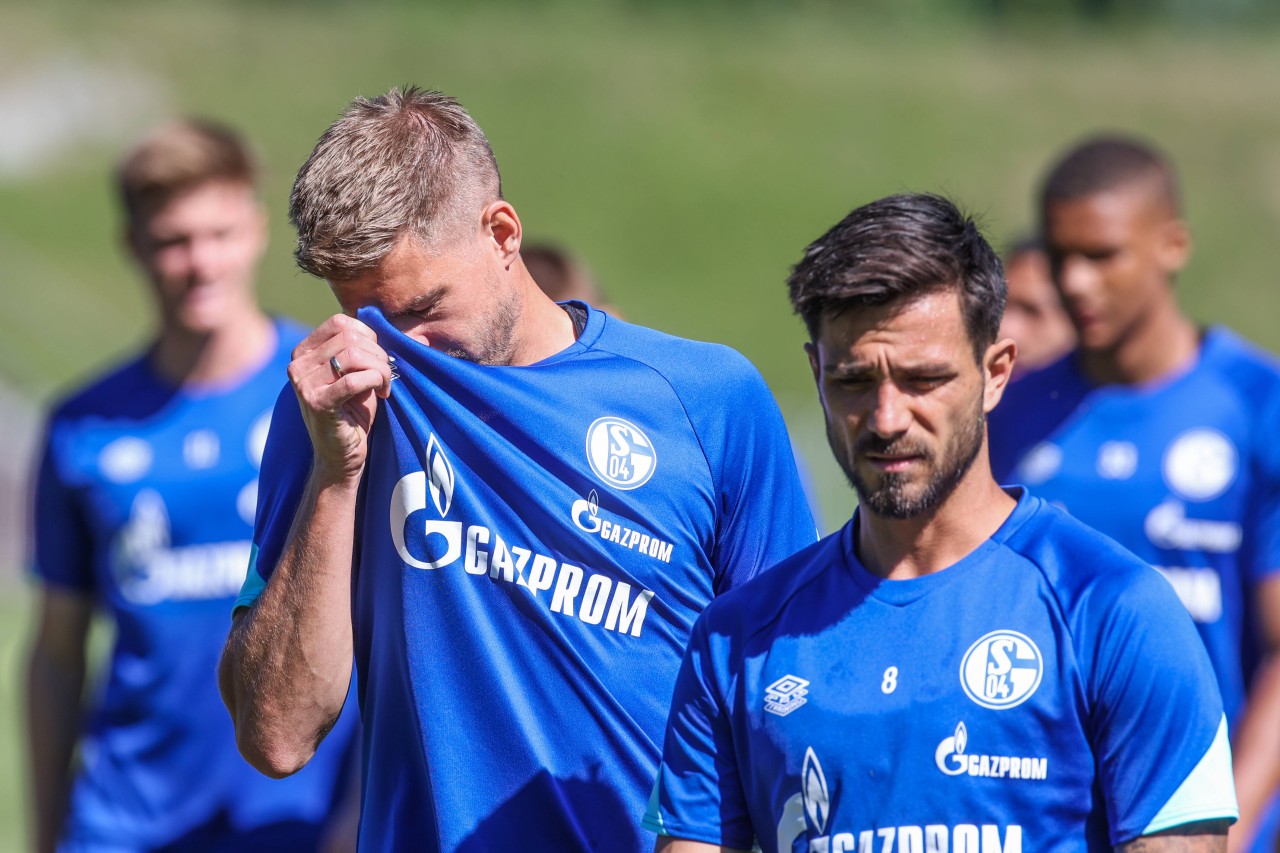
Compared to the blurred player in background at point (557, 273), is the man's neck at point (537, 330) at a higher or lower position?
lower

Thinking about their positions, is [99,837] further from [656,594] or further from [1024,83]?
[1024,83]

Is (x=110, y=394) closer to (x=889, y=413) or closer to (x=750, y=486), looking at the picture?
(x=750, y=486)

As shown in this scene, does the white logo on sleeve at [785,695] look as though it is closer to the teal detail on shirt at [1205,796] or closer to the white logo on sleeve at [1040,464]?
the teal detail on shirt at [1205,796]

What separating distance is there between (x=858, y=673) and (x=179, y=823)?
3.25 meters

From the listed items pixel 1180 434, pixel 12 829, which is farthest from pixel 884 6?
pixel 1180 434

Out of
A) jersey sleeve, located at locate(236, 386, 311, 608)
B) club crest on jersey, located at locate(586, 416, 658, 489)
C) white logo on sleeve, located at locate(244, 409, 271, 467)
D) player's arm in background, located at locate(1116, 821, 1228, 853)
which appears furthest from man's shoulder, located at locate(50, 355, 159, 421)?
player's arm in background, located at locate(1116, 821, 1228, 853)

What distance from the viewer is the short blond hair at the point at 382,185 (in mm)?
3195

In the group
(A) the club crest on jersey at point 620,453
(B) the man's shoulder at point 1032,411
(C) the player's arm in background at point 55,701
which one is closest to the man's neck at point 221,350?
(C) the player's arm in background at point 55,701

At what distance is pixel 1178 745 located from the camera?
9.20 ft

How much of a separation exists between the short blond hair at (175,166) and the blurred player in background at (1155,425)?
2672 millimetres

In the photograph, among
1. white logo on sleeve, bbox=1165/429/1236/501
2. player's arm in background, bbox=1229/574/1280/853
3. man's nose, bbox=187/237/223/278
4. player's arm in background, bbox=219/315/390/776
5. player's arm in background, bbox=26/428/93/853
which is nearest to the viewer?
player's arm in background, bbox=219/315/390/776

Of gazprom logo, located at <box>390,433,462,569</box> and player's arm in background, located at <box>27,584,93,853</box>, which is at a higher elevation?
gazprom logo, located at <box>390,433,462,569</box>

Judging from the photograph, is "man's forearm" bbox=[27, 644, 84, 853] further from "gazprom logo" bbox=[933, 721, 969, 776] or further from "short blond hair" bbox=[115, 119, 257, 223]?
"gazprom logo" bbox=[933, 721, 969, 776]

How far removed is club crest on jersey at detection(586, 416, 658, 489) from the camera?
3340mm
